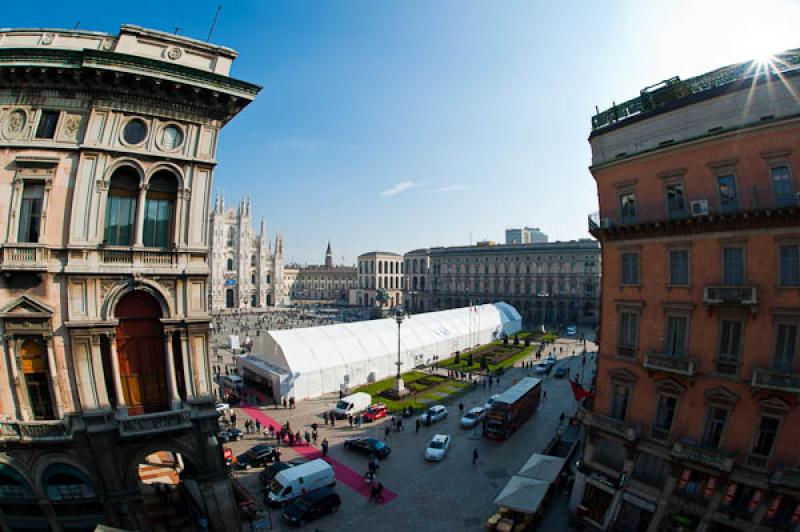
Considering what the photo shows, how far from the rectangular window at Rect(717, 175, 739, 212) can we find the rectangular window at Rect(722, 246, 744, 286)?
1.64 metres

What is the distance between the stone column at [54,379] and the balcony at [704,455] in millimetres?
23223

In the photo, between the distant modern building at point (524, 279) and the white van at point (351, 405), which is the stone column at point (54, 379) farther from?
the distant modern building at point (524, 279)

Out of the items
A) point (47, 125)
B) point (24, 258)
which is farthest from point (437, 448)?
point (47, 125)

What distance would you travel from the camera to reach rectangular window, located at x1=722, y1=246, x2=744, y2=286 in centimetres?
1616

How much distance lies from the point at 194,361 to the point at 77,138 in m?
9.10

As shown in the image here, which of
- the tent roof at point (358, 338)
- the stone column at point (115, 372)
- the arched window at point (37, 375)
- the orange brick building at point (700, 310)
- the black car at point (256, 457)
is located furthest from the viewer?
the tent roof at point (358, 338)

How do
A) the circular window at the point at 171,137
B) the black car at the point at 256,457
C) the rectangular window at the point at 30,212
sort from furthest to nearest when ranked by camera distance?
the black car at the point at 256,457, the circular window at the point at 171,137, the rectangular window at the point at 30,212

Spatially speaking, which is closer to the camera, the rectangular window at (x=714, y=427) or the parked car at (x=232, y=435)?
the rectangular window at (x=714, y=427)

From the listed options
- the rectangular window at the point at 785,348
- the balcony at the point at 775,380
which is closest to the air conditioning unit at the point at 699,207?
the rectangular window at the point at 785,348

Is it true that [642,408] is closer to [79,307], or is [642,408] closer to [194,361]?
[194,361]

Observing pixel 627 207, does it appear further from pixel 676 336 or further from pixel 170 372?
pixel 170 372

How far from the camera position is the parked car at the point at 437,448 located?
2652 centimetres

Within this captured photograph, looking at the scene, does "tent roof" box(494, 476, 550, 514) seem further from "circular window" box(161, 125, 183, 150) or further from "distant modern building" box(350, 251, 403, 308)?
"distant modern building" box(350, 251, 403, 308)

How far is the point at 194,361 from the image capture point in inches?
617
